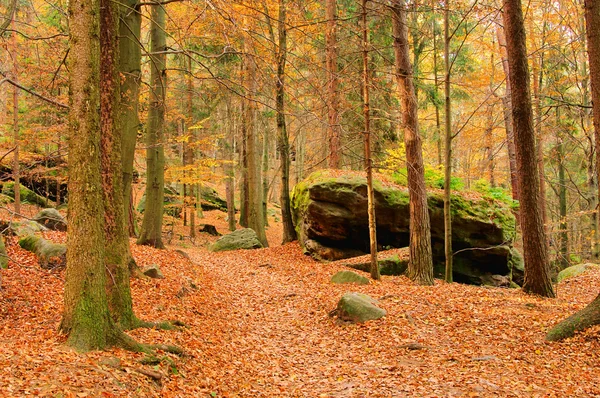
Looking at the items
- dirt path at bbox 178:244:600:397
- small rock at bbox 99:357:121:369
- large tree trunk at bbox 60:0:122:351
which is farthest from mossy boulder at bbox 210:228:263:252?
small rock at bbox 99:357:121:369

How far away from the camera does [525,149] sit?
30.9ft

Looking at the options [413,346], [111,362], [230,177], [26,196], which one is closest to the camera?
[111,362]

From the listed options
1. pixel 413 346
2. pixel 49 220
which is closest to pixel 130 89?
pixel 49 220

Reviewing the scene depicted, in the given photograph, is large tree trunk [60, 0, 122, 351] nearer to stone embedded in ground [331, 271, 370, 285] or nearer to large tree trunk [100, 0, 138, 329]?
large tree trunk [100, 0, 138, 329]

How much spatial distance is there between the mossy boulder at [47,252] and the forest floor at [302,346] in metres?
0.19

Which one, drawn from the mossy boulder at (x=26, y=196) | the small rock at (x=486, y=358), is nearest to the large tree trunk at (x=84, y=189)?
the small rock at (x=486, y=358)

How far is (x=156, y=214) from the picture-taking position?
1280 cm

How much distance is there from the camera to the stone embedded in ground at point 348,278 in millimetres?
10977

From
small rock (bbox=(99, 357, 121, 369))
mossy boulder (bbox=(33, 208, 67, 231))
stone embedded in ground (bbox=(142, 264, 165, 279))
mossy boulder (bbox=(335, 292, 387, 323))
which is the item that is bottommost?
mossy boulder (bbox=(335, 292, 387, 323))

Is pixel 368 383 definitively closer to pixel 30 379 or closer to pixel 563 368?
pixel 563 368

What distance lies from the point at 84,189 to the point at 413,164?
343 inches

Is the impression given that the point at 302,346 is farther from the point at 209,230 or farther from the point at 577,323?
the point at 209,230

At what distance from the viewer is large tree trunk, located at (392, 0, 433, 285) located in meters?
11.3

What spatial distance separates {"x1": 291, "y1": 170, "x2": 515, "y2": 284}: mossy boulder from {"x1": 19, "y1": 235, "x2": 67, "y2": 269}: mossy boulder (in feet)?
24.4
